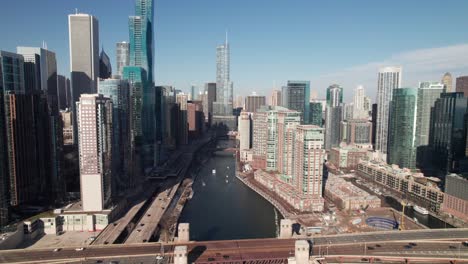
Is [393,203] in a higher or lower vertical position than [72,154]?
lower

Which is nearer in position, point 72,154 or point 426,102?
point 72,154

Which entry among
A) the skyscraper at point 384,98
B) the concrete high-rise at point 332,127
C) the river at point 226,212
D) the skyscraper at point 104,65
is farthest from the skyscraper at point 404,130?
the skyscraper at point 104,65

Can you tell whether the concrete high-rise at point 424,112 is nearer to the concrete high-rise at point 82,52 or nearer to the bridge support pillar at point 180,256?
the bridge support pillar at point 180,256

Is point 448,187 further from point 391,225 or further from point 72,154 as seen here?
point 72,154

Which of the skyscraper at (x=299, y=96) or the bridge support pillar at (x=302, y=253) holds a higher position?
the skyscraper at (x=299, y=96)

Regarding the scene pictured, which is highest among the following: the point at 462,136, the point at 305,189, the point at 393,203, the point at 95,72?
the point at 95,72

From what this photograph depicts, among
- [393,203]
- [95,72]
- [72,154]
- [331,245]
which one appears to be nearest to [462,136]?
[393,203]
